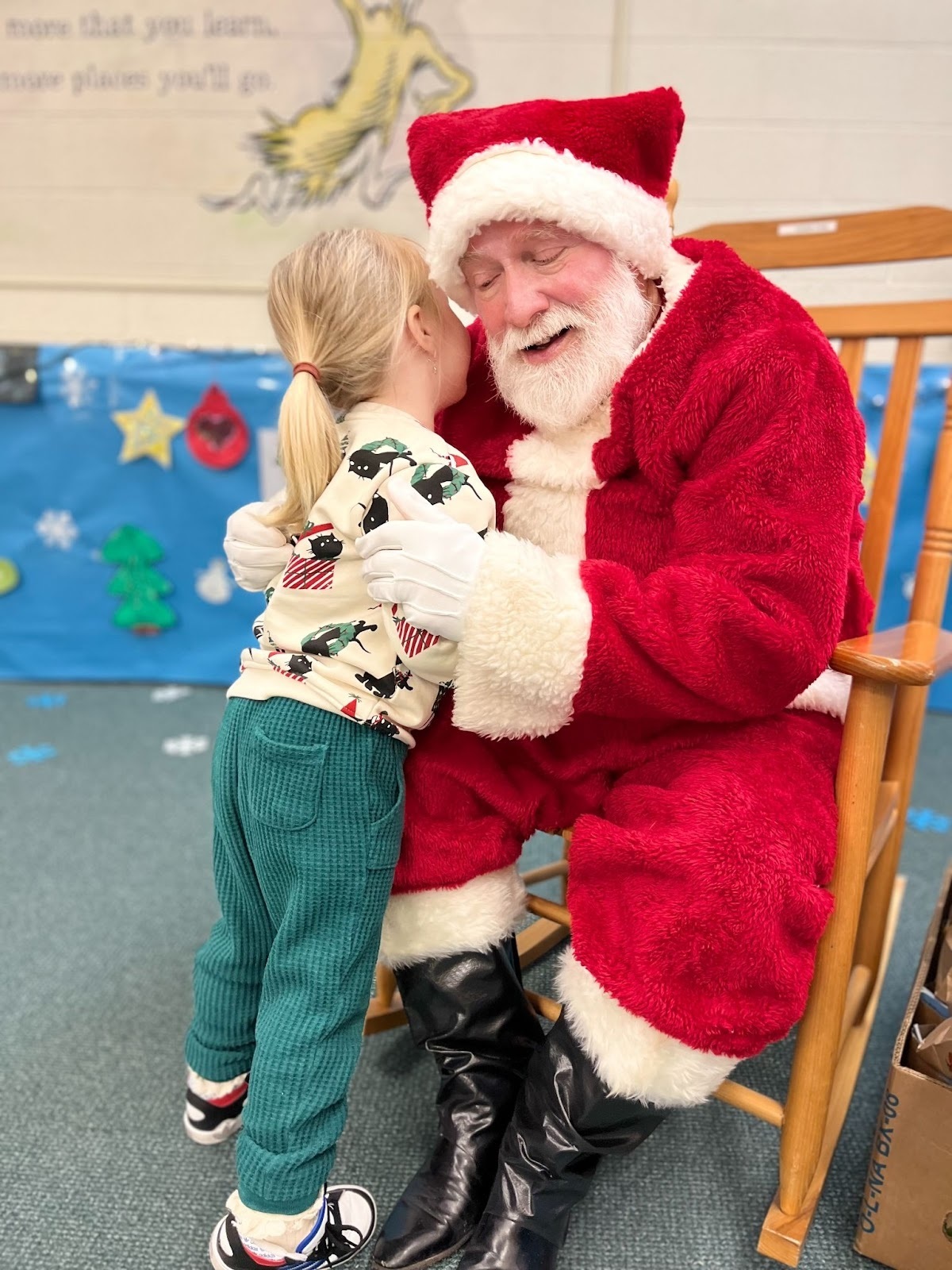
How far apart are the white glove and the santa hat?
10.3 inches

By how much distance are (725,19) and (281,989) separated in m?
2.07

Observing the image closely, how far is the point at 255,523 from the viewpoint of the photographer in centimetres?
76

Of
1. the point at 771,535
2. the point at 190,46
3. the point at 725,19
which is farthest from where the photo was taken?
the point at 190,46

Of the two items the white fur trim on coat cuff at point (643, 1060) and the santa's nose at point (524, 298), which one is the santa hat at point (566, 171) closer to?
the santa's nose at point (524, 298)

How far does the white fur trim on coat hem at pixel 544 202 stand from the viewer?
2.20 feet

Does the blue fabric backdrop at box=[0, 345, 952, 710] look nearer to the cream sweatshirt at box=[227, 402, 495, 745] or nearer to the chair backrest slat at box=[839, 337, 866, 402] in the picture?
the chair backrest slat at box=[839, 337, 866, 402]

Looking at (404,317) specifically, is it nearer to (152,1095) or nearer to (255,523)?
(255,523)

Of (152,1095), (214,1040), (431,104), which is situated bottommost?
(152,1095)

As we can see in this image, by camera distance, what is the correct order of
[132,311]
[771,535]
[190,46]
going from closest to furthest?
[771,535]
[190,46]
[132,311]

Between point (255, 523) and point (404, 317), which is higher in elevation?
point (404, 317)

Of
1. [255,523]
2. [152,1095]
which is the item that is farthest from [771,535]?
[152,1095]

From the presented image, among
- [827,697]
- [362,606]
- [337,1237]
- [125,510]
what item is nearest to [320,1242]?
[337,1237]

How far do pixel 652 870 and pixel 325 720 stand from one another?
268 mm

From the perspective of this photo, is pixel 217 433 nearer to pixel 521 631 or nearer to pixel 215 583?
pixel 215 583
